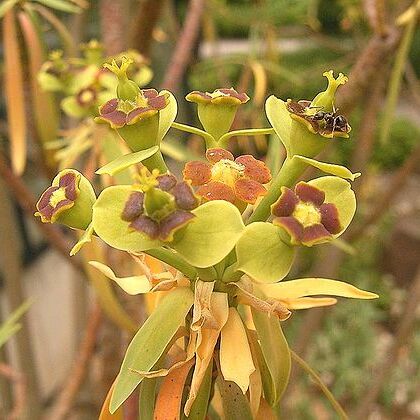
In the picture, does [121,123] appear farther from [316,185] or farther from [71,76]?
[71,76]

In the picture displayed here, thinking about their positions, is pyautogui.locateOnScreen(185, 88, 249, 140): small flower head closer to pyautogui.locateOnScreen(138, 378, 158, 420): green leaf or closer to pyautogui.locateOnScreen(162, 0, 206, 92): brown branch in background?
pyautogui.locateOnScreen(138, 378, 158, 420): green leaf

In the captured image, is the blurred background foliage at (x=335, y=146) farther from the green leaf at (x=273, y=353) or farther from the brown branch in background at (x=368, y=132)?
the green leaf at (x=273, y=353)

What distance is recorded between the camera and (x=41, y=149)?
714mm

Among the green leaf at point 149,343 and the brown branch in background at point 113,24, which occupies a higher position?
the green leaf at point 149,343

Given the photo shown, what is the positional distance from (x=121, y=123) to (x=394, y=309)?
2103 mm

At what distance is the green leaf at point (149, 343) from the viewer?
0.95 feet

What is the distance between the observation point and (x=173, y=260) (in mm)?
295

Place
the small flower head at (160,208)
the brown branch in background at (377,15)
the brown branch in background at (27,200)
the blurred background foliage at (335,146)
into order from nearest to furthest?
the small flower head at (160,208), the brown branch in background at (377,15), the brown branch in background at (27,200), the blurred background foliage at (335,146)

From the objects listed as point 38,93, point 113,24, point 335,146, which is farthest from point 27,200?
point 335,146

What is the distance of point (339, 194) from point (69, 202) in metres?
0.11

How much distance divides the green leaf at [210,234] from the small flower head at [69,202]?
0.05 metres

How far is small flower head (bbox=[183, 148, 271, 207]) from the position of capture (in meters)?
0.29

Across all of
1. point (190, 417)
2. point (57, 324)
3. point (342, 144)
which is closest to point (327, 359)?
point (57, 324)

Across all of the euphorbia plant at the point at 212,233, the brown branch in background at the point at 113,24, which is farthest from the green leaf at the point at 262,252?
the brown branch in background at the point at 113,24
